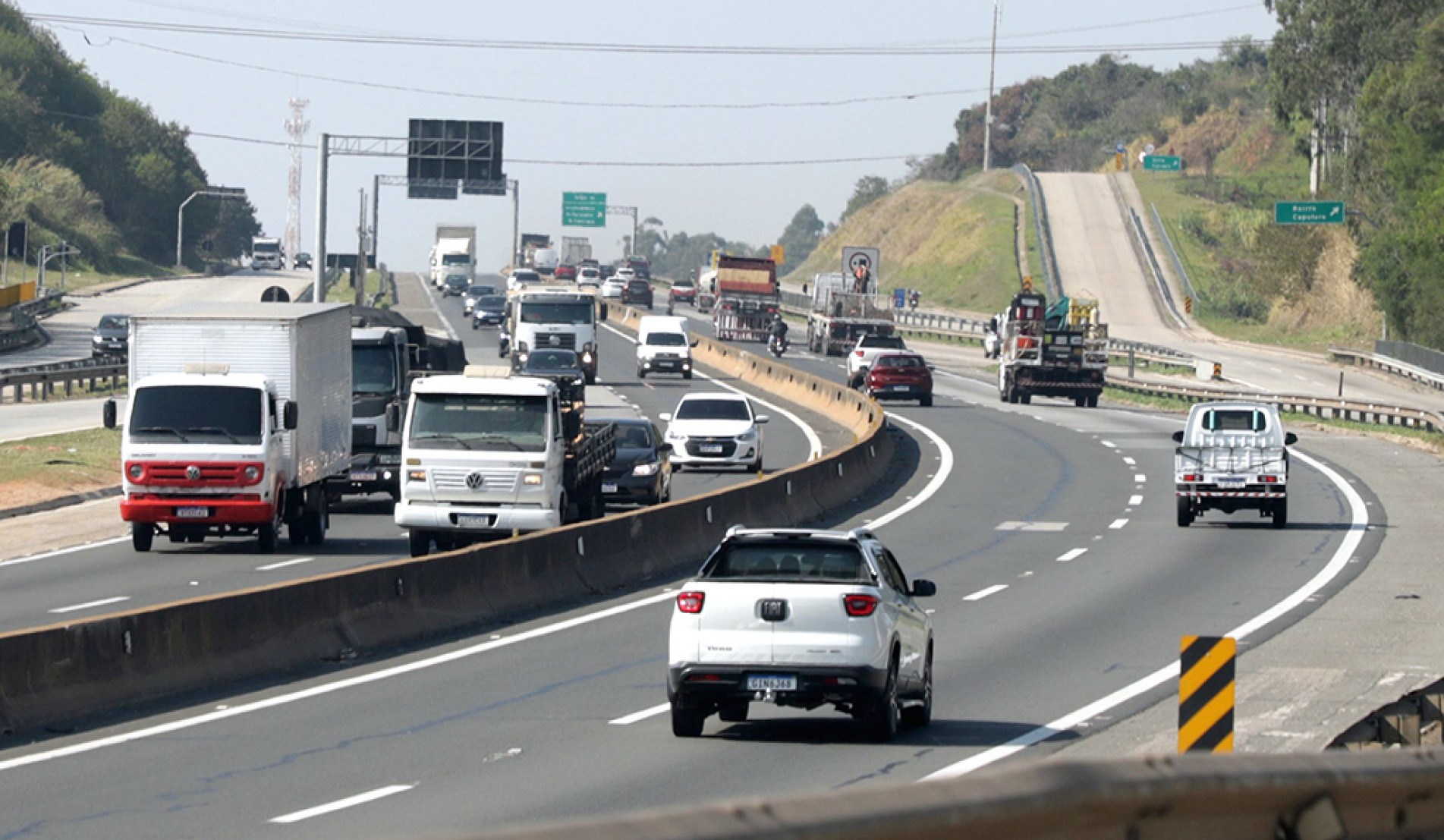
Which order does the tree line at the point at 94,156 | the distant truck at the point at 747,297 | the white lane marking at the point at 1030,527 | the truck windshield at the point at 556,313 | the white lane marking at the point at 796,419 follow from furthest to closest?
the tree line at the point at 94,156 → the distant truck at the point at 747,297 → the truck windshield at the point at 556,313 → the white lane marking at the point at 796,419 → the white lane marking at the point at 1030,527

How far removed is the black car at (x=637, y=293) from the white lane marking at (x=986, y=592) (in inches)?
3673

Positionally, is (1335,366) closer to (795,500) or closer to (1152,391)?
(1152,391)

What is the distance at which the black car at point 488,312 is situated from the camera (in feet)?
305

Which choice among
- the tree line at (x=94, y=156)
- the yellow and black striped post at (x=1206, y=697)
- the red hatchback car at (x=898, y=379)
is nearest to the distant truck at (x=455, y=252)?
the tree line at (x=94, y=156)

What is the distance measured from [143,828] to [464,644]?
28.8ft

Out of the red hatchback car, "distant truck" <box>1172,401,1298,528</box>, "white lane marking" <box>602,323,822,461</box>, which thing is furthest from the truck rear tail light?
the red hatchback car

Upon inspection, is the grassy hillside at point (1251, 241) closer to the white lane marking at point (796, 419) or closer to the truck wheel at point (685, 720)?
the white lane marking at point (796, 419)

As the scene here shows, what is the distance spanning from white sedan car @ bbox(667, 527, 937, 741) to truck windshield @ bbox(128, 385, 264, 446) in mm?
13797

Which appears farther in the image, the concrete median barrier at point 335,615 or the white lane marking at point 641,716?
the white lane marking at point 641,716

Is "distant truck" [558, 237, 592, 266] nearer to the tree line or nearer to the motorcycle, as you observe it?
the tree line

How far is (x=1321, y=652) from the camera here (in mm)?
19953

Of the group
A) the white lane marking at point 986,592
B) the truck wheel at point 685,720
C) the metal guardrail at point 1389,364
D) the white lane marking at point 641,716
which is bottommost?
the white lane marking at point 986,592

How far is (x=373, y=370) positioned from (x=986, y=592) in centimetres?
1379

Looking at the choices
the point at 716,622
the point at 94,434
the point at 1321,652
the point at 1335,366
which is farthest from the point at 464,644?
the point at 1335,366
